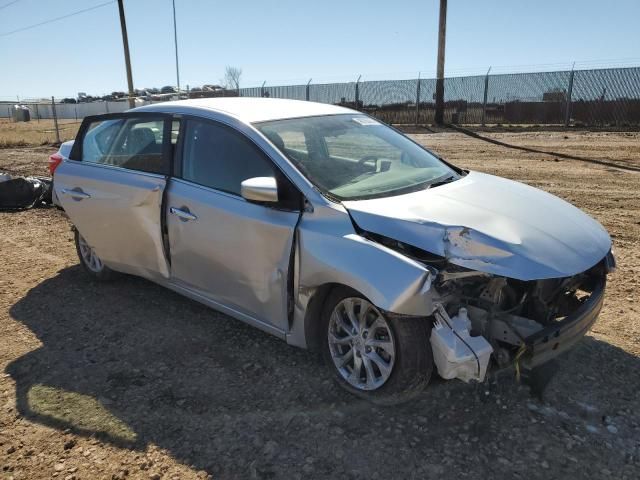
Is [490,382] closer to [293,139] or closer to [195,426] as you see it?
[195,426]

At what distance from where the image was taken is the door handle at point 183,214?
372cm

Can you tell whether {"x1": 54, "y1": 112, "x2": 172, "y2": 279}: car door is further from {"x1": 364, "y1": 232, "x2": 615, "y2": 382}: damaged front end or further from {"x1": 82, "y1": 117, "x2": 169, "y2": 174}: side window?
{"x1": 364, "y1": 232, "x2": 615, "y2": 382}: damaged front end

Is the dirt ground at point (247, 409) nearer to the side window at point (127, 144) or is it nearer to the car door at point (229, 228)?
the car door at point (229, 228)

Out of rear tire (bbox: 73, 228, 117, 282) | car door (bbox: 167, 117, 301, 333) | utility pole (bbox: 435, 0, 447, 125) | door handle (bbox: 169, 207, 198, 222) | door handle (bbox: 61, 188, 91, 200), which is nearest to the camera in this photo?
car door (bbox: 167, 117, 301, 333)

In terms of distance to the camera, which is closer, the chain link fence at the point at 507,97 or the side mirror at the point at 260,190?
the side mirror at the point at 260,190

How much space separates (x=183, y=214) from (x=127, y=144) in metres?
1.15

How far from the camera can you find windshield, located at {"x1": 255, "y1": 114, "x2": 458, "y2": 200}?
342 cm

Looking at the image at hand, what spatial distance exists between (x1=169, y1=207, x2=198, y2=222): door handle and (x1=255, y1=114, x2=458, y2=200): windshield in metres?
0.77

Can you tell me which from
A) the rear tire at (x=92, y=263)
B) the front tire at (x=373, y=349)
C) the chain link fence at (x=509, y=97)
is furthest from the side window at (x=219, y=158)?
the chain link fence at (x=509, y=97)

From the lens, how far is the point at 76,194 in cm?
471

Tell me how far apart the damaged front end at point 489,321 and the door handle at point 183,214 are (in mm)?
1384

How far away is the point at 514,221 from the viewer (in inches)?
119

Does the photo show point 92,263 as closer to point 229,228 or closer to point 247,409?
point 229,228

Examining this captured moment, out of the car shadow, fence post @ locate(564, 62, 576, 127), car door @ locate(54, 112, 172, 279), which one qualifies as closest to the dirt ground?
the car shadow
